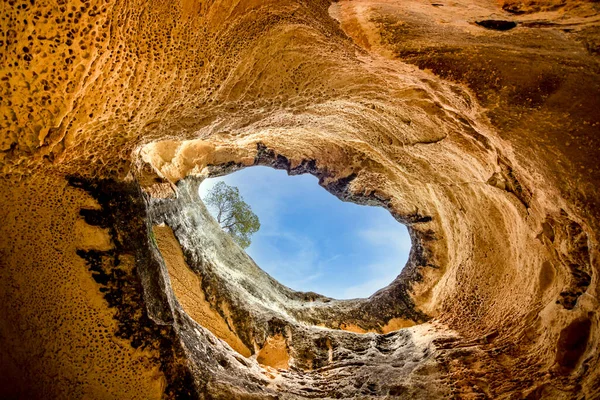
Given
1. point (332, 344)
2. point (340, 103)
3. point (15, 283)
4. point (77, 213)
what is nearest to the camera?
point (15, 283)

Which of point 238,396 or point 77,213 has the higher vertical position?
point 77,213

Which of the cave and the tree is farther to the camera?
the tree

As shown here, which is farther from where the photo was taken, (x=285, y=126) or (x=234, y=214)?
(x=234, y=214)

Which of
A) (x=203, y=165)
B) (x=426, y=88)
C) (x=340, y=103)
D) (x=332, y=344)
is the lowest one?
(x=332, y=344)

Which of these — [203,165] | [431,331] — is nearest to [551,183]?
[431,331]

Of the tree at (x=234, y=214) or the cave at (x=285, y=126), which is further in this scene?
the tree at (x=234, y=214)

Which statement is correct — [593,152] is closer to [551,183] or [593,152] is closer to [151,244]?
[551,183]

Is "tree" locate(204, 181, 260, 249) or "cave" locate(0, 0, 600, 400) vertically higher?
"tree" locate(204, 181, 260, 249)

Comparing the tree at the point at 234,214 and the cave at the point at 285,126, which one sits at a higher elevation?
the tree at the point at 234,214
